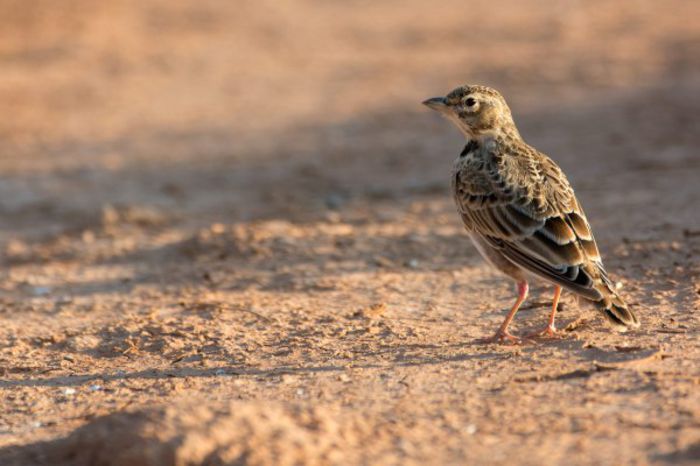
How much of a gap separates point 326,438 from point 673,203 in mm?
5933

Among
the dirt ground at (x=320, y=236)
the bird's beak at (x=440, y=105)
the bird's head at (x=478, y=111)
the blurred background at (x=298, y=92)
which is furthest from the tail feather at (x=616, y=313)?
the blurred background at (x=298, y=92)

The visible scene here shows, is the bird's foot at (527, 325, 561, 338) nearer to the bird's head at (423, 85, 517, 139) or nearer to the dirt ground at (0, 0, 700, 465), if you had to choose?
the dirt ground at (0, 0, 700, 465)

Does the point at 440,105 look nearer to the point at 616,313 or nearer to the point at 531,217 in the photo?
the point at 531,217

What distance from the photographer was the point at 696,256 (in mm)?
8094

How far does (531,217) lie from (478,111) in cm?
108

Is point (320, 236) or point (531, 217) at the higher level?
point (531, 217)

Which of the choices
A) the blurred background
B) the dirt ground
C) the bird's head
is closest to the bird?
the bird's head

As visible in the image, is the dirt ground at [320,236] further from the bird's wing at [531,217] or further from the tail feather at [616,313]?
the bird's wing at [531,217]

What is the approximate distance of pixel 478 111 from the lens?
730 centimetres

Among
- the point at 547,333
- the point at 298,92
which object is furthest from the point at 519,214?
the point at 298,92

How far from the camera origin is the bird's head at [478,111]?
7301 millimetres

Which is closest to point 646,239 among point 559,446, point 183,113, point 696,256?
point 696,256

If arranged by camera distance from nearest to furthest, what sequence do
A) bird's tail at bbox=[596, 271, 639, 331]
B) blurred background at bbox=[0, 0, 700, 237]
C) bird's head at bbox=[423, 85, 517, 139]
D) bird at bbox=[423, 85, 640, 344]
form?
bird's tail at bbox=[596, 271, 639, 331]
bird at bbox=[423, 85, 640, 344]
bird's head at bbox=[423, 85, 517, 139]
blurred background at bbox=[0, 0, 700, 237]

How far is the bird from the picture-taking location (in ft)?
20.3
